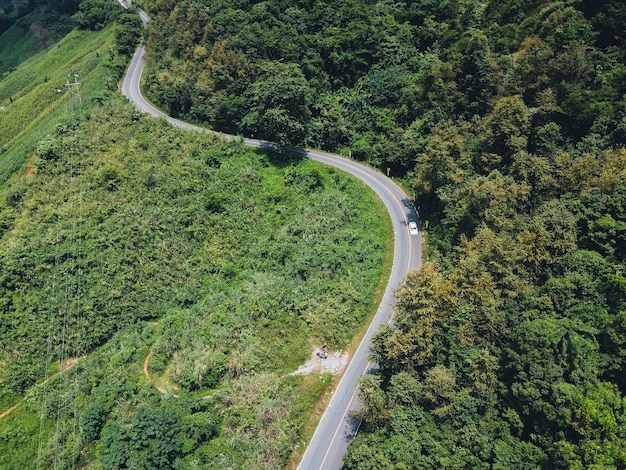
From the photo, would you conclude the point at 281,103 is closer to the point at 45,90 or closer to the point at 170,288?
the point at 170,288

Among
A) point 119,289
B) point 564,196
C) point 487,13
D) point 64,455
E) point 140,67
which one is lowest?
point 64,455

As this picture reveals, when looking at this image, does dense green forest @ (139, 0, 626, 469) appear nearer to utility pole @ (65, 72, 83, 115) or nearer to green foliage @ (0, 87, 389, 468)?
green foliage @ (0, 87, 389, 468)

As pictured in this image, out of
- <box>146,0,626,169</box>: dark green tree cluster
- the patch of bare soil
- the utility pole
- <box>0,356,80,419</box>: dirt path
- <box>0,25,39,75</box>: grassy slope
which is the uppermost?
<box>0,25,39,75</box>: grassy slope

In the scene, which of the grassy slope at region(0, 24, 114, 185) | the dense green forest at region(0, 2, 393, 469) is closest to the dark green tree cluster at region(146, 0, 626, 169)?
the dense green forest at region(0, 2, 393, 469)

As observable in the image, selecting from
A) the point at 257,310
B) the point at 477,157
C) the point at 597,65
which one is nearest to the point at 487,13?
the point at 597,65

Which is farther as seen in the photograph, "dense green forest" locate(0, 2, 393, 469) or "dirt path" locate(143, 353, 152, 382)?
"dirt path" locate(143, 353, 152, 382)

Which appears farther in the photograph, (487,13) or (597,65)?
(487,13)

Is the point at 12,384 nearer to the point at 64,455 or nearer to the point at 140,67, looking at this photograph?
the point at 64,455
